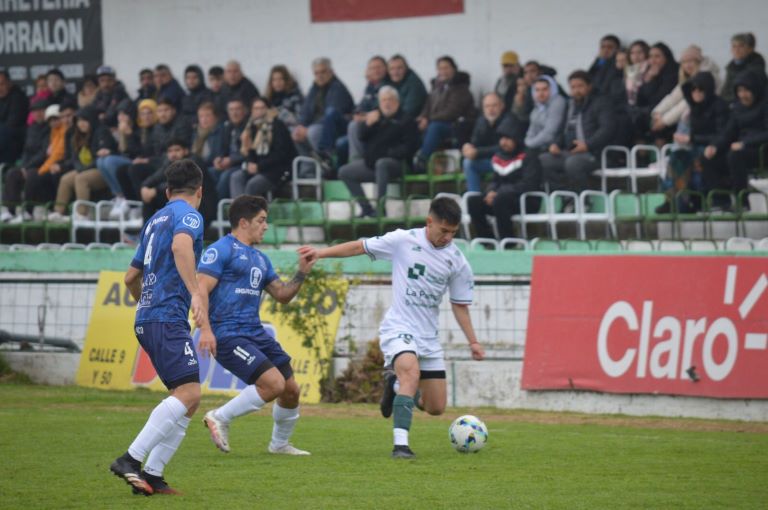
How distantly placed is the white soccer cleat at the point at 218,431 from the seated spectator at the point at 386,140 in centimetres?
935

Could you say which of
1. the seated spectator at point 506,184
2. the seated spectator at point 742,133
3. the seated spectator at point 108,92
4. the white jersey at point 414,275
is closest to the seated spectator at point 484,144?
the seated spectator at point 506,184

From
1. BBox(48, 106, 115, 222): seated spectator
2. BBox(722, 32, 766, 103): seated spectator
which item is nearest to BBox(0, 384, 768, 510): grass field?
BBox(722, 32, 766, 103): seated spectator

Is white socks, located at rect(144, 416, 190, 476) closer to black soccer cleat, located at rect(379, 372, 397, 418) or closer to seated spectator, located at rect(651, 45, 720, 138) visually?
black soccer cleat, located at rect(379, 372, 397, 418)

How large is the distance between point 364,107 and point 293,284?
11.1 m

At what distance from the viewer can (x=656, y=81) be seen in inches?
731

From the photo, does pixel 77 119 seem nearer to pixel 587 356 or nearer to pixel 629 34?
pixel 629 34

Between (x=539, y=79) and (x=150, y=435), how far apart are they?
11632 millimetres

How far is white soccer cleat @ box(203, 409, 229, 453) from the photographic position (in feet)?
34.6

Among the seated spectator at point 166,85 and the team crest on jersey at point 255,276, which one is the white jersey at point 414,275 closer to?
the team crest on jersey at point 255,276

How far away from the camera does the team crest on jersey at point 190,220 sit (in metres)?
8.54

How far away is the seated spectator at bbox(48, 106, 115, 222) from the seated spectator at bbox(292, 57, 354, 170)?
11.0 ft

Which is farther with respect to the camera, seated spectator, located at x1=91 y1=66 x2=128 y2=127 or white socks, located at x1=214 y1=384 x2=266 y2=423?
seated spectator, located at x1=91 y1=66 x2=128 y2=127

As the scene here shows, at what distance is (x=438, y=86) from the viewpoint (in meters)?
20.5

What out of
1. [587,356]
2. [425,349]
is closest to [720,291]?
[587,356]
